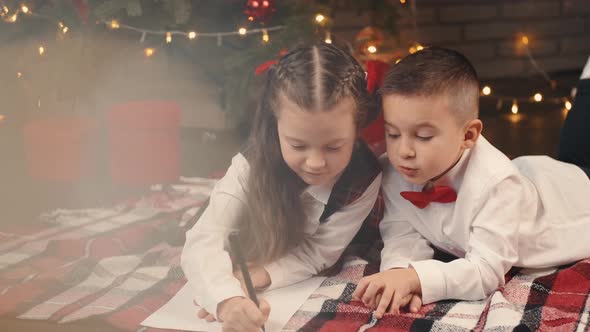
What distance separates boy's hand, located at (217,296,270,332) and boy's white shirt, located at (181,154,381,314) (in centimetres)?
1

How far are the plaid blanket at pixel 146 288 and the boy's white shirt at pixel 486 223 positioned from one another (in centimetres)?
2

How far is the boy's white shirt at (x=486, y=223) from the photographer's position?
726 millimetres

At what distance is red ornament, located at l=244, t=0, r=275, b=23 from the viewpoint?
125cm

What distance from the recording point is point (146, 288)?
0.77m

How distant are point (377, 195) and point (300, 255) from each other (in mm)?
112

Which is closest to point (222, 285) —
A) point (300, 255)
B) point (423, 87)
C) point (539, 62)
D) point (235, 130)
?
point (300, 255)

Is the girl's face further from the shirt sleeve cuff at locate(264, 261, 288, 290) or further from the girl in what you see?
the shirt sleeve cuff at locate(264, 261, 288, 290)

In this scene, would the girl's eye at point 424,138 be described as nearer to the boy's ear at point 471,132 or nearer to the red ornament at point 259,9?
the boy's ear at point 471,132

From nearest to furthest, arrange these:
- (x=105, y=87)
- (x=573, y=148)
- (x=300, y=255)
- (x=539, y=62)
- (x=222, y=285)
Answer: (x=222, y=285)
(x=300, y=255)
(x=573, y=148)
(x=105, y=87)
(x=539, y=62)

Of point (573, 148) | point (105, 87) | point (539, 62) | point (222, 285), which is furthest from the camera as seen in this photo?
point (539, 62)

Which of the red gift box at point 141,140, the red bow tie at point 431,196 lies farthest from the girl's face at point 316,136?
the red gift box at point 141,140

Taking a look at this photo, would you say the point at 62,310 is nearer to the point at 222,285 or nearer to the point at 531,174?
the point at 222,285

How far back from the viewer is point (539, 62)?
2.65 m

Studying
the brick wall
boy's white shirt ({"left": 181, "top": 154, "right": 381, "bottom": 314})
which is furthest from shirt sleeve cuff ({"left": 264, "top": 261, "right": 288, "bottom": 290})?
the brick wall
